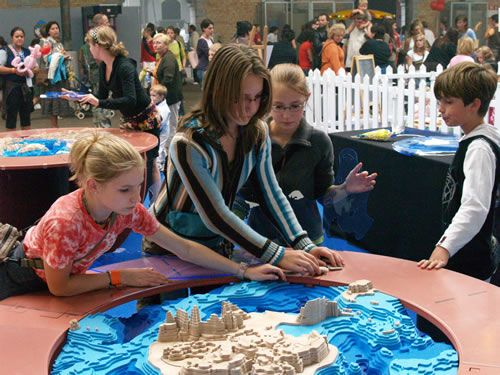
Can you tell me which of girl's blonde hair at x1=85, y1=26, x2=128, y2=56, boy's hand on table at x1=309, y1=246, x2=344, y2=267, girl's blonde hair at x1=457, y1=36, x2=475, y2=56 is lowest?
boy's hand on table at x1=309, y1=246, x2=344, y2=267

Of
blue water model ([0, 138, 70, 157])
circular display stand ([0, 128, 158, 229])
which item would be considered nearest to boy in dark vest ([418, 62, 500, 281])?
circular display stand ([0, 128, 158, 229])

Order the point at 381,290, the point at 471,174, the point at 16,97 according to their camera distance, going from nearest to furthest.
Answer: the point at 381,290 → the point at 471,174 → the point at 16,97

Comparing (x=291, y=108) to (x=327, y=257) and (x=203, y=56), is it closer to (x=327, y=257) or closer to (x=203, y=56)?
(x=327, y=257)

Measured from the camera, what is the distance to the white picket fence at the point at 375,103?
775 cm

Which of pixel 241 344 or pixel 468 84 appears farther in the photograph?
pixel 468 84

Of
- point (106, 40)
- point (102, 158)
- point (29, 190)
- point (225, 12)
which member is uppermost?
point (225, 12)

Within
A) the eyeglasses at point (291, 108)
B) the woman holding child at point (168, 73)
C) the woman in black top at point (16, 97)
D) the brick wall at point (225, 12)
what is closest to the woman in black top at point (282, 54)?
the woman holding child at point (168, 73)

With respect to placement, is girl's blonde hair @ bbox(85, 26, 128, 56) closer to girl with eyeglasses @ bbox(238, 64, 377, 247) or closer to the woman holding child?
girl with eyeglasses @ bbox(238, 64, 377, 247)

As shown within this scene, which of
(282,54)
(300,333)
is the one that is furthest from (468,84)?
(282,54)

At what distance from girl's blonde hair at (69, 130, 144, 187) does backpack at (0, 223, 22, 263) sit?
392 mm

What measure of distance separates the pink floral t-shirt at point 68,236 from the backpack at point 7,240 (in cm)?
6

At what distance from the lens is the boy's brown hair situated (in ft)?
10.3

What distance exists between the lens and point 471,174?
306 centimetres

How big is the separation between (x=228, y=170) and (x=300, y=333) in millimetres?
786
